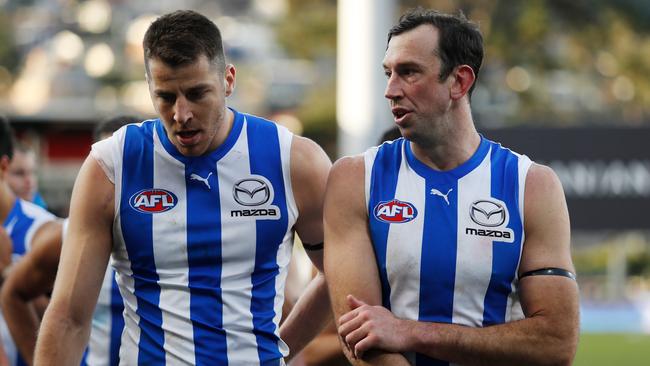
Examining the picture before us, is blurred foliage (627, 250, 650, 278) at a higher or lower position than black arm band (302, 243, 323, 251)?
lower

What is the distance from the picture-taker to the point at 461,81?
4.46 meters

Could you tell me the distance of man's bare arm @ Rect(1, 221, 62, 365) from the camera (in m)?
5.87

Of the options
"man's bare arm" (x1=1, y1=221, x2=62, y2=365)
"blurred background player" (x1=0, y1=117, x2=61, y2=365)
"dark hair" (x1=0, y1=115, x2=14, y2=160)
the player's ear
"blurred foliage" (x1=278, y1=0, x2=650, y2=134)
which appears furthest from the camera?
"blurred foliage" (x1=278, y1=0, x2=650, y2=134)

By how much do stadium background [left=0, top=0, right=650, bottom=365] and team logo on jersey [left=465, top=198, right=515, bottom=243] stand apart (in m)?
9.08

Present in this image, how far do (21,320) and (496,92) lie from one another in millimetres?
35193

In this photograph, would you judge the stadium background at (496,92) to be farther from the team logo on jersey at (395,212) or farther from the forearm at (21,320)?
the team logo on jersey at (395,212)

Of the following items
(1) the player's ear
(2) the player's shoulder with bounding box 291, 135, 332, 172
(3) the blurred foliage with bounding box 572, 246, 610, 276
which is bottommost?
(3) the blurred foliage with bounding box 572, 246, 610, 276

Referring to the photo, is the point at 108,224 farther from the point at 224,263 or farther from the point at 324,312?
the point at 324,312

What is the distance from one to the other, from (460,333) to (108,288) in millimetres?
2284

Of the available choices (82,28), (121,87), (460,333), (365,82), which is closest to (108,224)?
(460,333)

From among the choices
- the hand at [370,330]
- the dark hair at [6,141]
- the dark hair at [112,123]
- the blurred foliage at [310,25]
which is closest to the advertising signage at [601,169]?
the dark hair at [6,141]

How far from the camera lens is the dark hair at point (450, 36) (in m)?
4.41

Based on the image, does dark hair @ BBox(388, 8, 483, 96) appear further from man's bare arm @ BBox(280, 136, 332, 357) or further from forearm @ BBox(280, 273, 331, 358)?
forearm @ BBox(280, 273, 331, 358)

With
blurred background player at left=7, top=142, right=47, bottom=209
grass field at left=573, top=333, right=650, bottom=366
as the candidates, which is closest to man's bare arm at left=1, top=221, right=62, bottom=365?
blurred background player at left=7, top=142, right=47, bottom=209
